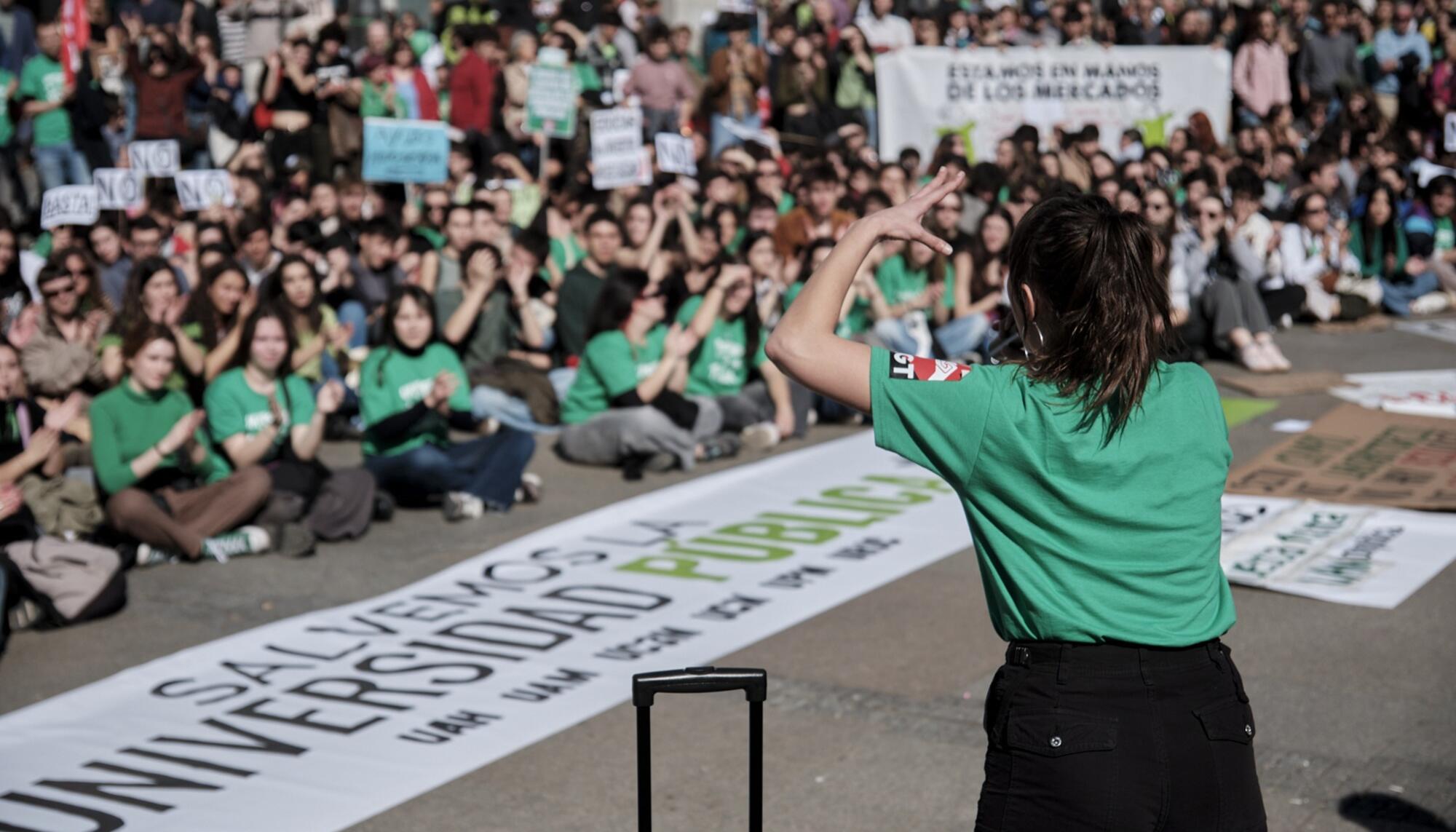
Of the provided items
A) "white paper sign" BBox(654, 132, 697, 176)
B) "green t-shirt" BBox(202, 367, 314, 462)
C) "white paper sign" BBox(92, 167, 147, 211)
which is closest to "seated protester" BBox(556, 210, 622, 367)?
"white paper sign" BBox(654, 132, 697, 176)

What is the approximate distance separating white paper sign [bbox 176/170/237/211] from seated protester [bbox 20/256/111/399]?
2.29 meters

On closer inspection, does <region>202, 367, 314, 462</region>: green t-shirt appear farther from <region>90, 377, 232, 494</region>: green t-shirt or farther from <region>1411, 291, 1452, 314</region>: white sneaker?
<region>1411, 291, 1452, 314</region>: white sneaker

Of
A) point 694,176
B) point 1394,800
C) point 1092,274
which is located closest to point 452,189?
point 694,176

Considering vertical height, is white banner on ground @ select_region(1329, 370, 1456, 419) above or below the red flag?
below

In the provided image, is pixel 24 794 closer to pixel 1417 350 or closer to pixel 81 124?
pixel 81 124

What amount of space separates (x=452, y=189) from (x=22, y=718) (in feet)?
25.0

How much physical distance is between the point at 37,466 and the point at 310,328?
2.17 m

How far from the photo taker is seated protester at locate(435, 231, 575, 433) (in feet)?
33.5

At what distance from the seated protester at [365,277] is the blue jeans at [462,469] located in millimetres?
2280

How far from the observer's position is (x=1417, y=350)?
12562mm

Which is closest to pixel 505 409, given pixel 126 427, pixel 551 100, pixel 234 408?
pixel 234 408

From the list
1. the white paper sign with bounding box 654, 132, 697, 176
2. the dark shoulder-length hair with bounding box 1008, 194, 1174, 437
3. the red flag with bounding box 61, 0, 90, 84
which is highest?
the red flag with bounding box 61, 0, 90, 84

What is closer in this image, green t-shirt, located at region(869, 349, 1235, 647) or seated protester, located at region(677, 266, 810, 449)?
green t-shirt, located at region(869, 349, 1235, 647)

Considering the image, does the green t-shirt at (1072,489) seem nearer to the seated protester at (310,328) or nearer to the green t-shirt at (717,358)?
the seated protester at (310,328)
